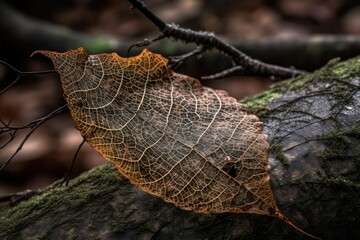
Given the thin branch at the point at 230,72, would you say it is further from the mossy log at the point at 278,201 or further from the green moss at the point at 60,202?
the green moss at the point at 60,202

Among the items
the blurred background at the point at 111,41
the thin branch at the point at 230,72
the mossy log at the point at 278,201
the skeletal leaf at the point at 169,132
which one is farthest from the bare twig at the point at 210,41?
the blurred background at the point at 111,41

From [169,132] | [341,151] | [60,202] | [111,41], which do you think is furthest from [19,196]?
[111,41]

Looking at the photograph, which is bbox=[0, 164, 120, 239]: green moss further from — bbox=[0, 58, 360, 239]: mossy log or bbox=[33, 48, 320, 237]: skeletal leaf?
bbox=[33, 48, 320, 237]: skeletal leaf

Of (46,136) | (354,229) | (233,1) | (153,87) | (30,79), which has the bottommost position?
(354,229)

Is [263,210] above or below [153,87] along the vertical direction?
below

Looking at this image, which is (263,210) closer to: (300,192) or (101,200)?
(300,192)

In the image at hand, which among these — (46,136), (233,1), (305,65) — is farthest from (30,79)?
(305,65)

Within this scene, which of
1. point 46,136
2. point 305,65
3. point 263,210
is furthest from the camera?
point 46,136
